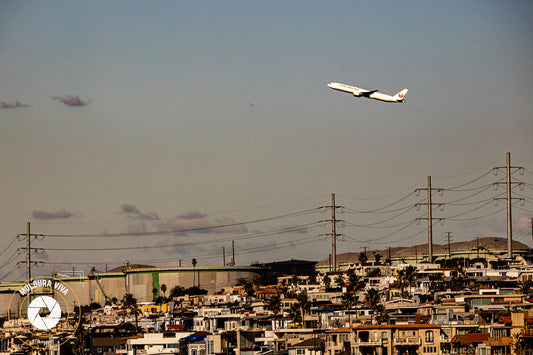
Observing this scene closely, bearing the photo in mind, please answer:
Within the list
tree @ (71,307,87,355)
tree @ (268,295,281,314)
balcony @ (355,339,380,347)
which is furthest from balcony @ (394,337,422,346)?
tree @ (268,295,281,314)

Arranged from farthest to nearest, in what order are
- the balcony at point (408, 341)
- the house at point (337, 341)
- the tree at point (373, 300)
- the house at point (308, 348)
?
the tree at point (373, 300) < the house at point (337, 341) < the balcony at point (408, 341) < the house at point (308, 348)

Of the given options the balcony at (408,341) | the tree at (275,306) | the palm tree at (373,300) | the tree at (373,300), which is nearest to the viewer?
the balcony at (408,341)

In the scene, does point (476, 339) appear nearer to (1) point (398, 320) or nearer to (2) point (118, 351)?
(1) point (398, 320)

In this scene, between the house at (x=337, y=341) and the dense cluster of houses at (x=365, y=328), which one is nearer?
the dense cluster of houses at (x=365, y=328)

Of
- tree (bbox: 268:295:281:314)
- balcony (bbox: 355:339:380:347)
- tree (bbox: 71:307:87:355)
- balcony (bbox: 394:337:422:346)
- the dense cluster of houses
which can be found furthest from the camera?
tree (bbox: 268:295:281:314)

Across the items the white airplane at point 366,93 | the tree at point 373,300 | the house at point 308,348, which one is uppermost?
the white airplane at point 366,93

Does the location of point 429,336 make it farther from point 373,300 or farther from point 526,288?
point 526,288

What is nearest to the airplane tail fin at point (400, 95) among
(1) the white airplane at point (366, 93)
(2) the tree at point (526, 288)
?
(1) the white airplane at point (366, 93)

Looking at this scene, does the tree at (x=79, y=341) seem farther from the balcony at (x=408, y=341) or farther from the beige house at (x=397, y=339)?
the balcony at (x=408, y=341)

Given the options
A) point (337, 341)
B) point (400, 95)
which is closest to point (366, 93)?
point (400, 95)

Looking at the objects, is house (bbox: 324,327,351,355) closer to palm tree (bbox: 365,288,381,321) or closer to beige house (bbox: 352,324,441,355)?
beige house (bbox: 352,324,441,355)

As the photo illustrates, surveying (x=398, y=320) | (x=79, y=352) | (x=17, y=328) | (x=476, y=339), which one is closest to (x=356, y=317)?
(x=398, y=320)
